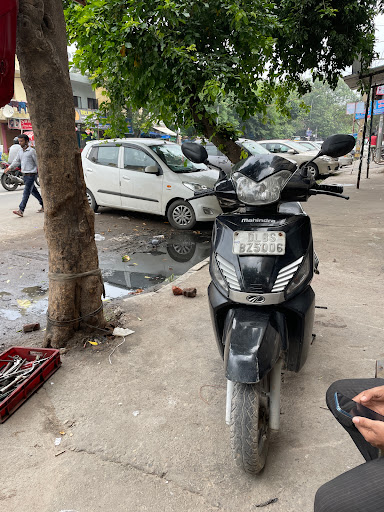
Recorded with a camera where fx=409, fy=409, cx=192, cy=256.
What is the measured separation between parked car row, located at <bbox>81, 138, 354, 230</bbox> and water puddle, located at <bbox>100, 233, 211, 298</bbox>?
63 centimetres

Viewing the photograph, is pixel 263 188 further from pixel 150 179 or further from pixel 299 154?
pixel 299 154

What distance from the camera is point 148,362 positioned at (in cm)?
315

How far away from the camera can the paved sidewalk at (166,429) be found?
2.01 metres

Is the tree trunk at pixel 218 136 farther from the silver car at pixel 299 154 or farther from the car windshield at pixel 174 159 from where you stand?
the silver car at pixel 299 154

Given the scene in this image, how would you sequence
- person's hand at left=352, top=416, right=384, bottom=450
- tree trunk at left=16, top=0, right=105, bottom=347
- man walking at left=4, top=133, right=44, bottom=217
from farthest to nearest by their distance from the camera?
man walking at left=4, top=133, right=44, bottom=217 < tree trunk at left=16, top=0, right=105, bottom=347 < person's hand at left=352, top=416, right=384, bottom=450

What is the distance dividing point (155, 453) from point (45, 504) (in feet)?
1.95

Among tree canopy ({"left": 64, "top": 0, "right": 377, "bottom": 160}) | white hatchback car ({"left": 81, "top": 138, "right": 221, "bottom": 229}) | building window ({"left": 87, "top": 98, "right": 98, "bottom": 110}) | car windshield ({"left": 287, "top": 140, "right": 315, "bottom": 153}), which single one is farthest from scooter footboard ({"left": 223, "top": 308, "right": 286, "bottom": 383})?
building window ({"left": 87, "top": 98, "right": 98, "bottom": 110})

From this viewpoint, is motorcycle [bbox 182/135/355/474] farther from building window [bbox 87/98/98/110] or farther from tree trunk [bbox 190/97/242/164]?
building window [bbox 87/98/98/110]

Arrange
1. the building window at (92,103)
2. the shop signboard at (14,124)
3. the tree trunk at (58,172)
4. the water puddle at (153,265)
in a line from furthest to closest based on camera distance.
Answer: the building window at (92,103) < the shop signboard at (14,124) < the water puddle at (153,265) < the tree trunk at (58,172)

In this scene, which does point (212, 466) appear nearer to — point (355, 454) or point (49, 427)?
point (355, 454)

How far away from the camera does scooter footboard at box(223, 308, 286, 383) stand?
1899 millimetres

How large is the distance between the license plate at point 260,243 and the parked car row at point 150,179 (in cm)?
519

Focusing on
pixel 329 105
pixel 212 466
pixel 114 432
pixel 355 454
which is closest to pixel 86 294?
pixel 114 432

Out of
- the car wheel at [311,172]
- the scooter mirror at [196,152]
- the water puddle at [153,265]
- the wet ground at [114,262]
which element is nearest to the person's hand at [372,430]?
the car wheel at [311,172]
